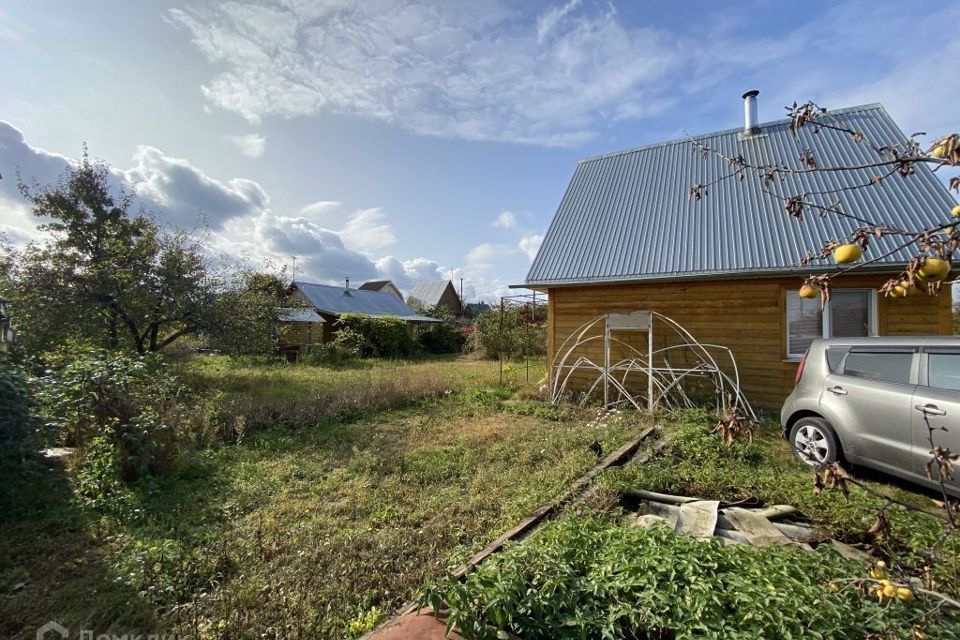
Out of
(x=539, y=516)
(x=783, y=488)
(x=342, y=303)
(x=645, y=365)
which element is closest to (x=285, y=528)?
(x=539, y=516)

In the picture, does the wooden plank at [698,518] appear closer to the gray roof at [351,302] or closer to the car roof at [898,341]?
the car roof at [898,341]

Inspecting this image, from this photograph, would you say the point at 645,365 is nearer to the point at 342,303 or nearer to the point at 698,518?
the point at 698,518

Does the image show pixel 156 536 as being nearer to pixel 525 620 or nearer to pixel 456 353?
pixel 525 620

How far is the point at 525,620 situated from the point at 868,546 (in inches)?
112

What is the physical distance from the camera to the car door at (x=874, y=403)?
428 cm

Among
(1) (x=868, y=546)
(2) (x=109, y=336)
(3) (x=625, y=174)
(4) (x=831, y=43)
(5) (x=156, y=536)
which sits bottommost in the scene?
Answer: (5) (x=156, y=536)

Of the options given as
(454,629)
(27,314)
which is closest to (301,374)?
(27,314)

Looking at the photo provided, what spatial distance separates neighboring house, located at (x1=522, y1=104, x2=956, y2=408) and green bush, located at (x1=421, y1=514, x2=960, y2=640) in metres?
5.91

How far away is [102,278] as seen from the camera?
10.3 metres

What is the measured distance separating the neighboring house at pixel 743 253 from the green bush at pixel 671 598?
5908 millimetres

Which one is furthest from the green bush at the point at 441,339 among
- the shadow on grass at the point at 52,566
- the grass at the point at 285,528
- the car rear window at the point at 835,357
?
the car rear window at the point at 835,357

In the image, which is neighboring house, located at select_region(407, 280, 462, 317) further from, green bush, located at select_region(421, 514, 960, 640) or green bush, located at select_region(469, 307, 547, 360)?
green bush, located at select_region(421, 514, 960, 640)

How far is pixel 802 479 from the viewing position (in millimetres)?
4504

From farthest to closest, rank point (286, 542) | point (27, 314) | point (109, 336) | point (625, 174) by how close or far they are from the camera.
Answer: point (625, 174)
point (109, 336)
point (27, 314)
point (286, 542)
